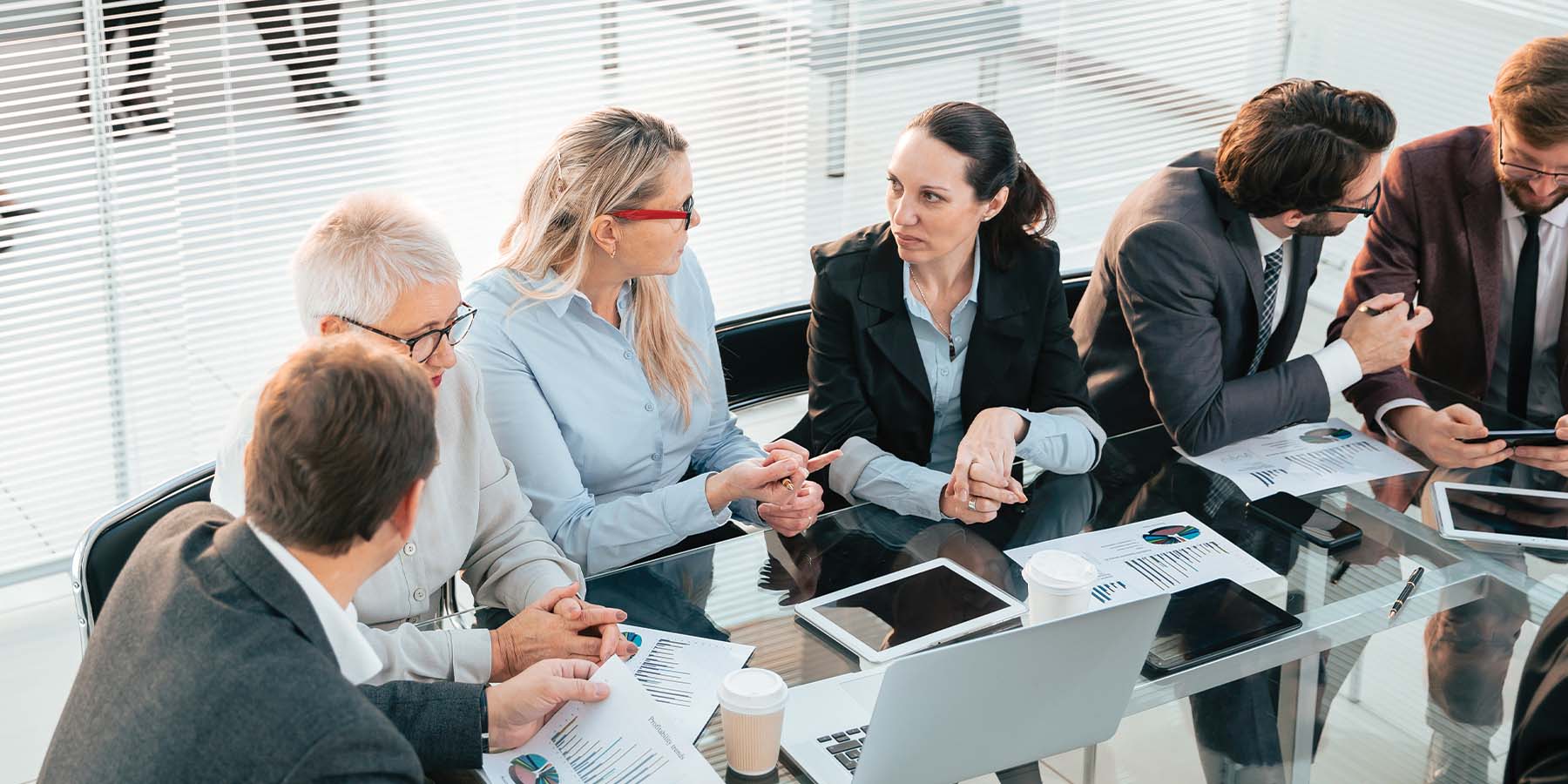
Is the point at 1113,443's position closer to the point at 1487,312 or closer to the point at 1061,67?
the point at 1487,312

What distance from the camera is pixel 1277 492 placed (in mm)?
2338

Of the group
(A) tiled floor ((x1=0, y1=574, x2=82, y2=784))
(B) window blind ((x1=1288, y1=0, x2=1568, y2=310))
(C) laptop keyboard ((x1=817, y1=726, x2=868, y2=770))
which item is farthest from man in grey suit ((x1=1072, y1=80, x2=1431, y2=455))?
(B) window blind ((x1=1288, y1=0, x2=1568, y2=310))

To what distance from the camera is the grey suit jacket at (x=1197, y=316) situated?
250 cm

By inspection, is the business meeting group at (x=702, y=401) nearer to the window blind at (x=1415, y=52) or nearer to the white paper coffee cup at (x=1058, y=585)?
the white paper coffee cup at (x=1058, y=585)

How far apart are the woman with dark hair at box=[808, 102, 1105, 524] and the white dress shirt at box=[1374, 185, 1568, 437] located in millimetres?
967

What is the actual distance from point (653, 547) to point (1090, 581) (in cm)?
74

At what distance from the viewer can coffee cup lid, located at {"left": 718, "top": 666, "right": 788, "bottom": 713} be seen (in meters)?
1.55

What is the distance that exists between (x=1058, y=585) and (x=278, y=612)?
3.41 feet

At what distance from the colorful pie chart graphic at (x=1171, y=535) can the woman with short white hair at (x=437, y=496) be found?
2.89 ft

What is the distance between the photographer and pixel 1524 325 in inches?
111

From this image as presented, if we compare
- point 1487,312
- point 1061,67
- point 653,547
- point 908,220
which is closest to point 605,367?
point 653,547

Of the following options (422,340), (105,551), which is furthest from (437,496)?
(105,551)

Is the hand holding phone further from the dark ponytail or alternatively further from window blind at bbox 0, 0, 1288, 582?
window blind at bbox 0, 0, 1288, 582

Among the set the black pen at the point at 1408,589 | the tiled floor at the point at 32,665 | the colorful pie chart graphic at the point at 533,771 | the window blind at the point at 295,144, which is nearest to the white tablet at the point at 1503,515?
the black pen at the point at 1408,589
